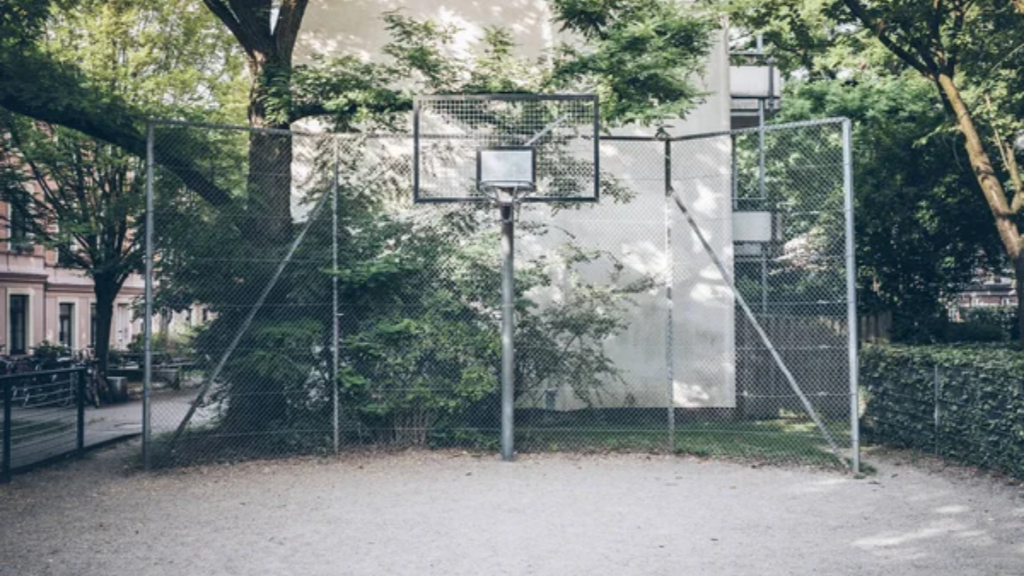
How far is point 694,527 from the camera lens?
730 cm

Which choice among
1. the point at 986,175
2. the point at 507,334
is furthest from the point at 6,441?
the point at 986,175

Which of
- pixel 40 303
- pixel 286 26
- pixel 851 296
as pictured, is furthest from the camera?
pixel 40 303

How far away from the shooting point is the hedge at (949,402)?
918 cm

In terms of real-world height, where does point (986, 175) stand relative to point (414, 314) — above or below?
above

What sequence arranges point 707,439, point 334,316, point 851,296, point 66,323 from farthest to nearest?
point 66,323
point 707,439
point 334,316
point 851,296

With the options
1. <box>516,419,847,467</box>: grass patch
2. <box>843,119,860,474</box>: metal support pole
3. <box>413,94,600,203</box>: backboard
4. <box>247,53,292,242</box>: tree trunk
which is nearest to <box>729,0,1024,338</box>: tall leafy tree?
<box>413,94,600,203</box>: backboard

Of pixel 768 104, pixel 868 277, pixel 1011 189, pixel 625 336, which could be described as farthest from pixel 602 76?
pixel 1011 189

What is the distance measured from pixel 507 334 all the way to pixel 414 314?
1324 millimetres

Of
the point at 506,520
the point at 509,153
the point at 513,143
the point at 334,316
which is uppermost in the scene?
the point at 513,143

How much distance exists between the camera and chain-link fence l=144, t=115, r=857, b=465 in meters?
10.3

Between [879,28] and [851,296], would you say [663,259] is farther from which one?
[879,28]

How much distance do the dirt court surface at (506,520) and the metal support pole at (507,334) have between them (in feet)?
1.08

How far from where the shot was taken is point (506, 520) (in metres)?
7.57

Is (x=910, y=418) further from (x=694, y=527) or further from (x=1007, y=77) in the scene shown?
(x=1007, y=77)
